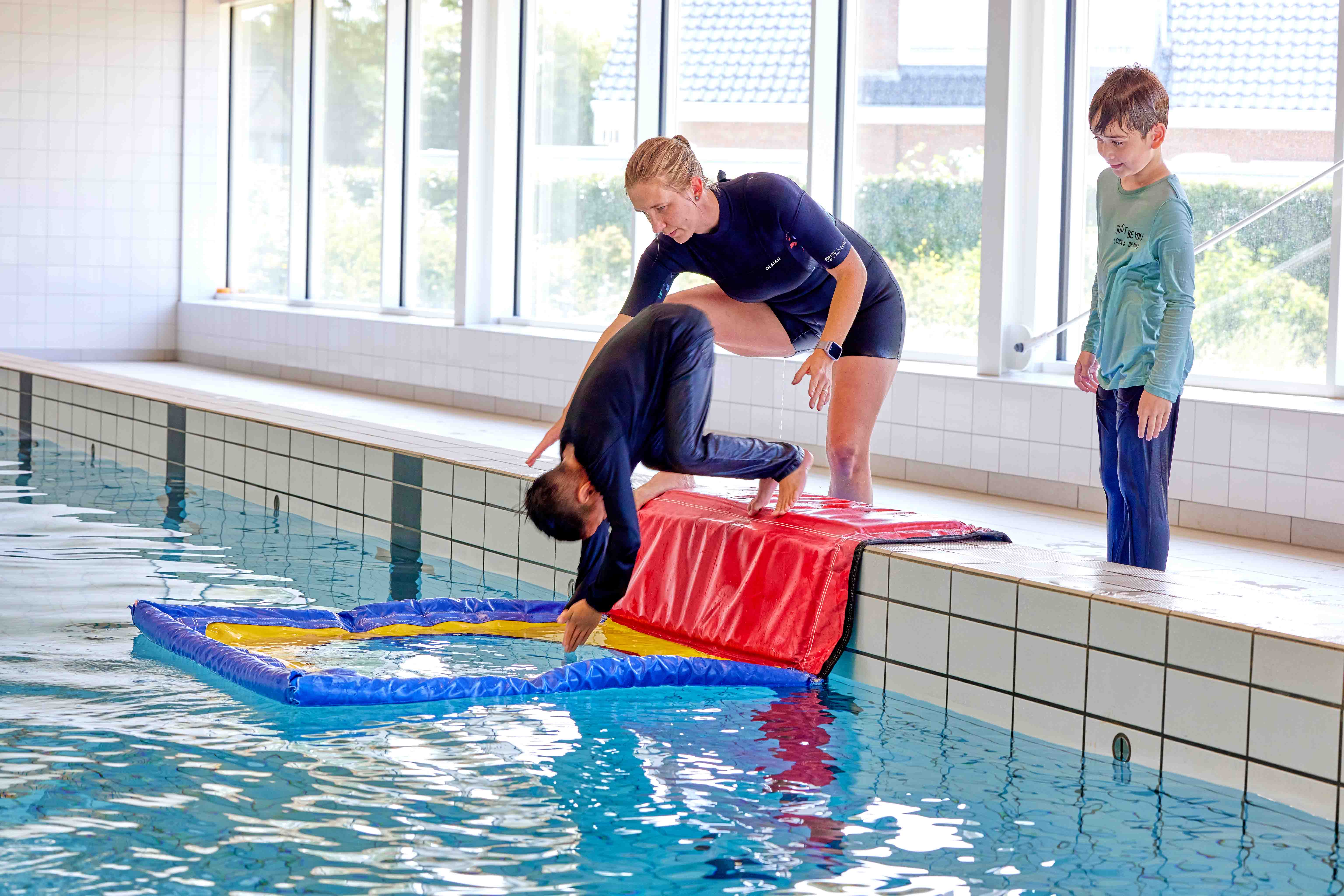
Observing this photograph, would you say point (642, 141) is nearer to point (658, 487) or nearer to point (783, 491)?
point (658, 487)

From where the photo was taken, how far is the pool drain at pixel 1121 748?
2.77m

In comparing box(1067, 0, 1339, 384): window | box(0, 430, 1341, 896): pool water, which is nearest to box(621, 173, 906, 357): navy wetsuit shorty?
box(0, 430, 1341, 896): pool water

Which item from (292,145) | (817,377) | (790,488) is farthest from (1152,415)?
(292,145)

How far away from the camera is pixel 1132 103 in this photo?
320 cm

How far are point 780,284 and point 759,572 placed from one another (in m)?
0.73

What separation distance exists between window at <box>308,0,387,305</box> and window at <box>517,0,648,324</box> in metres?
1.80

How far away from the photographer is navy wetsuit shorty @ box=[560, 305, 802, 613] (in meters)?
2.95

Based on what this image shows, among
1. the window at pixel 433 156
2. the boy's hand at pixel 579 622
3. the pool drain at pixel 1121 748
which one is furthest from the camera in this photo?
the window at pixel 433 156

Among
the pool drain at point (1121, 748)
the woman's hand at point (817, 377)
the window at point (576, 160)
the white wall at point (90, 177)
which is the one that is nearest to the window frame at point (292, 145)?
the white wall at point (90, 177)

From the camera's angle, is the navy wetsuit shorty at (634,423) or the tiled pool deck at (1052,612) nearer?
the tiled pool deck at (1052,612)

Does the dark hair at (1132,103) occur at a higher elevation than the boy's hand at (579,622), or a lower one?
higher

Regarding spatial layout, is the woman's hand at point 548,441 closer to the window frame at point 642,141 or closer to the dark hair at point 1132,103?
the dark hair at point 1132,103

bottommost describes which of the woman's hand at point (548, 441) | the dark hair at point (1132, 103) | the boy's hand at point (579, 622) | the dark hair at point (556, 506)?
the boy's hand at point (579, 622)

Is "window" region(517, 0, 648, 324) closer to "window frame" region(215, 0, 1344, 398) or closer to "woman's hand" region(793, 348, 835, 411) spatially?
"window frame" region(215, 0, 1344, 398)
